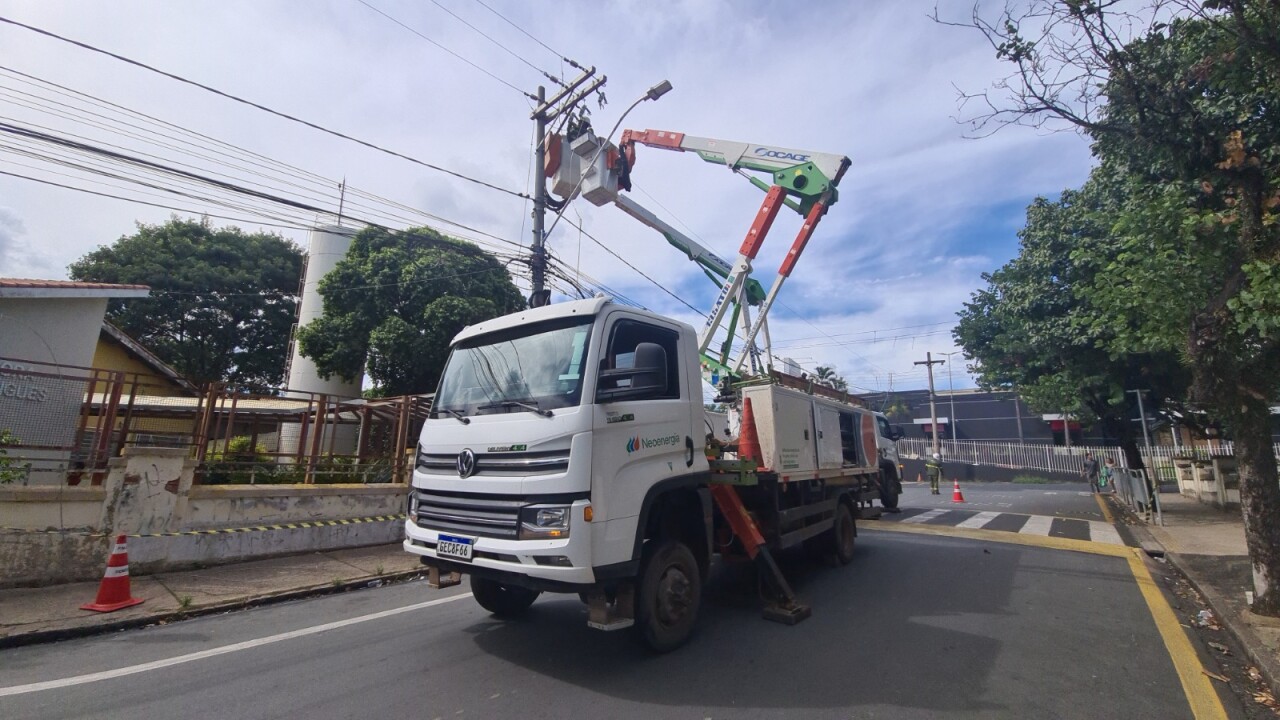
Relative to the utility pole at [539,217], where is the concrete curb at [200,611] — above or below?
below

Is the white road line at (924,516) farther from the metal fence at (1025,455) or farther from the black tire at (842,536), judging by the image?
the metal fence at (1025,455)

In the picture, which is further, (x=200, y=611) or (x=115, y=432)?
(x=115, y=432)

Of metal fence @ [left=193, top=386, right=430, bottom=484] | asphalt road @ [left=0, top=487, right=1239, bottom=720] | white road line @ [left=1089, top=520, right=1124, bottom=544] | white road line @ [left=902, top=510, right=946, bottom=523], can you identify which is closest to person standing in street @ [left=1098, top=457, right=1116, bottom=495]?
white road line @ [left=1089, top=520, right=1124, bottom=544]

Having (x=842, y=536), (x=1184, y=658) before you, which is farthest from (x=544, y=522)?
(x=842, y=536)

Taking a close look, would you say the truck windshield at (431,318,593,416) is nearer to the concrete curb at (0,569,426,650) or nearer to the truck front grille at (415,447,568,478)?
the truck front grille at (415,447,568,478)

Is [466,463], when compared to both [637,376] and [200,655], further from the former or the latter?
[200,655]

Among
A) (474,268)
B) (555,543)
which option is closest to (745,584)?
(555,543)

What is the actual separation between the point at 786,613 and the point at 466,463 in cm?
310

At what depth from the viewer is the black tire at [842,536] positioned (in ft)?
25.3

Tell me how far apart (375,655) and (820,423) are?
5474 millimetres

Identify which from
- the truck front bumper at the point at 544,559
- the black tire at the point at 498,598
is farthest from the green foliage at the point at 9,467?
the truck front bumper at the point at 544,559

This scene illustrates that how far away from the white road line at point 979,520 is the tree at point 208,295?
947 inches

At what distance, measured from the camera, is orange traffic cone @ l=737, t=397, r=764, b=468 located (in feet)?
18.9

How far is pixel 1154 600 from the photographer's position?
20.4ft
